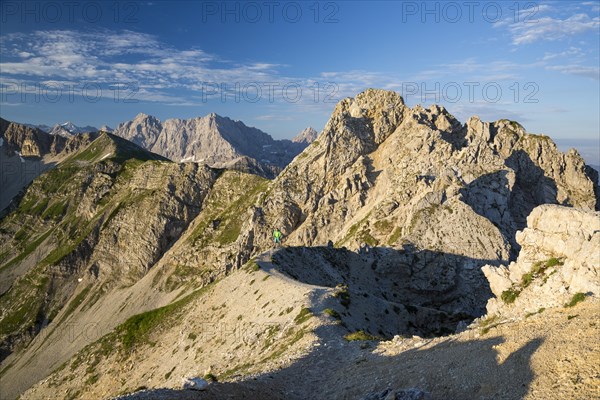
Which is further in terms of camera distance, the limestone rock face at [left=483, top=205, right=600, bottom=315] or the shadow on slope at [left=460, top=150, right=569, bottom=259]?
the shadow on slope at [left=460, top=150, right=569, bottom=259]

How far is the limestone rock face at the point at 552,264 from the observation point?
99.3ft

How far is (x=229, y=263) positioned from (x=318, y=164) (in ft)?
176

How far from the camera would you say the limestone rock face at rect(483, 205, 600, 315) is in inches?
1192

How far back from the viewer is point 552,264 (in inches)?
1374

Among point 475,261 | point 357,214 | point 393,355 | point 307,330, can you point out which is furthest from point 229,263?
point 393,355

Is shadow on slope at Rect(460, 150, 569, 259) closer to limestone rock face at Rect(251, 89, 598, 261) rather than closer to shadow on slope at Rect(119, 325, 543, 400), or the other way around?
limestone rock face at Rect(251, 89, 598, 261)

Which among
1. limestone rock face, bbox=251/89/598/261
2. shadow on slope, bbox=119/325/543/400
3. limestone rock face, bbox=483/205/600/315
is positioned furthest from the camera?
limestone rock face, bbox=251/89/598/261

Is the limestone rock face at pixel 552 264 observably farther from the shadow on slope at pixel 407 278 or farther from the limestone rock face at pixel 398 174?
the limestone rock face at pixel 398 174

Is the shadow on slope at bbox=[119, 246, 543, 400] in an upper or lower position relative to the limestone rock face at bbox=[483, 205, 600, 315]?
lower

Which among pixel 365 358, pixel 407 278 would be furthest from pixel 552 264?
pixel 407 278

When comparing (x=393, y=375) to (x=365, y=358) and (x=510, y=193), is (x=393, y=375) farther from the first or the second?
(x=510, y=193)

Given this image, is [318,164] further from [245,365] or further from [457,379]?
[457,379]

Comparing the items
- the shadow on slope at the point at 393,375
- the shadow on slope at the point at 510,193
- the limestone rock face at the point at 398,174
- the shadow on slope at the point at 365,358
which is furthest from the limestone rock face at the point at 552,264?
the limestone rock face at the point at 398,174

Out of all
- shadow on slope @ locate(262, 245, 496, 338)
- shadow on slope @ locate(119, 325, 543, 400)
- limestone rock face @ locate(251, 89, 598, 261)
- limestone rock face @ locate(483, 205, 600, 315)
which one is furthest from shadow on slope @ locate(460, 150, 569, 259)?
shadow on slope @ locate(119, 325, 543, 400)
